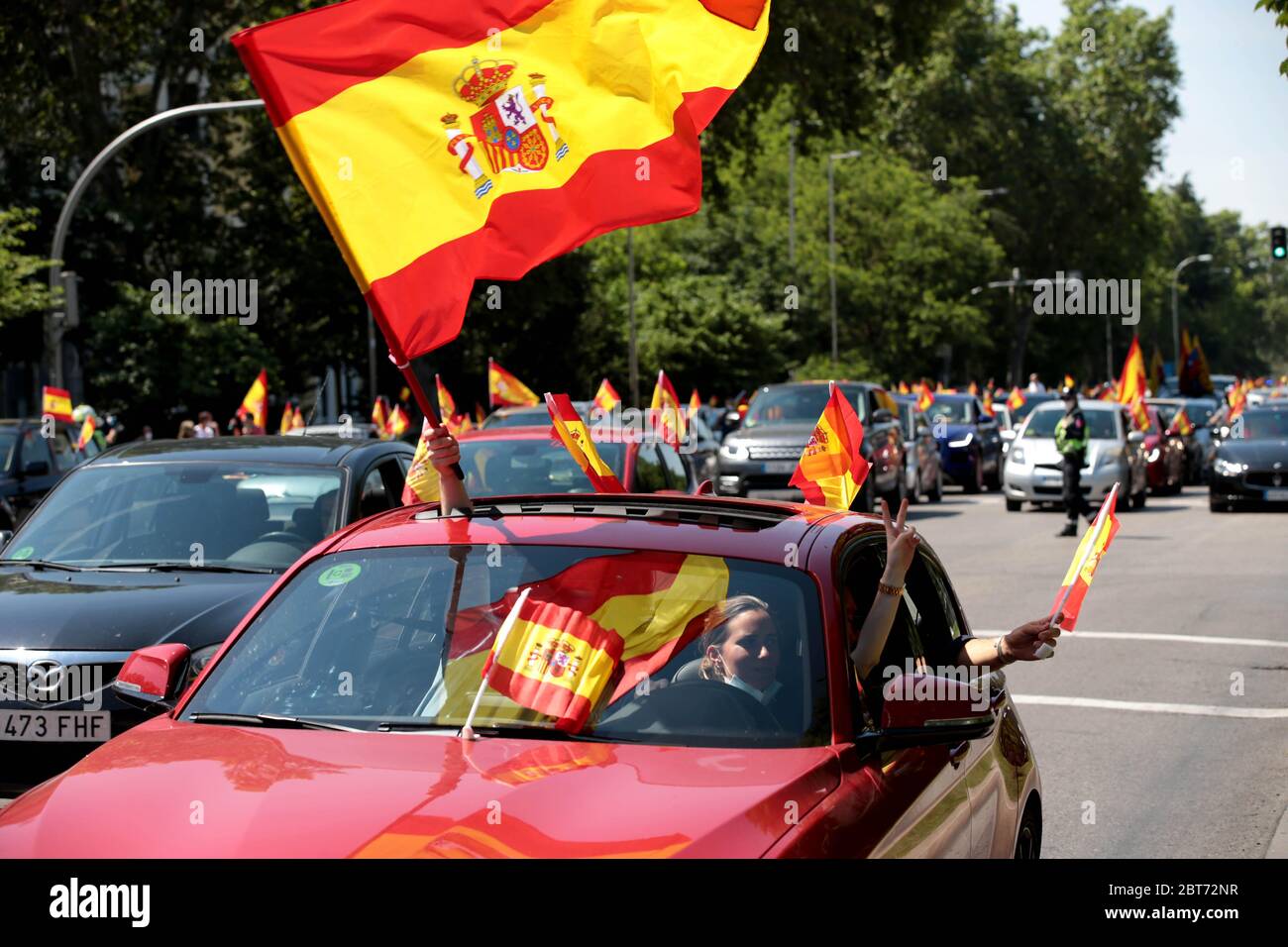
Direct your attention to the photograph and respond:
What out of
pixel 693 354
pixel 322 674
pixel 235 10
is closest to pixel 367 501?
pixel 322 674

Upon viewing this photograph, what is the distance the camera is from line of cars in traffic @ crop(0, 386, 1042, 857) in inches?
137

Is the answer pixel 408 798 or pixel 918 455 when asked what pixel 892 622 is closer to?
pixel 408 798

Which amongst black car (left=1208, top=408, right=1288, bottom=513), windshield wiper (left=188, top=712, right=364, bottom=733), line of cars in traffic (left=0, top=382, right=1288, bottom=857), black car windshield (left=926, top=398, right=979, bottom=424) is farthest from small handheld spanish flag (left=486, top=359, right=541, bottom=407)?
windshield wiper (left=188, top=712, right=364, bottom=733)

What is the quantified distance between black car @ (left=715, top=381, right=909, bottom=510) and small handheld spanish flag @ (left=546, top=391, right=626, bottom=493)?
62.3 ft

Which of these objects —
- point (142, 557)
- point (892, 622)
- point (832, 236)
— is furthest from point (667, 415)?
point (832, 236)

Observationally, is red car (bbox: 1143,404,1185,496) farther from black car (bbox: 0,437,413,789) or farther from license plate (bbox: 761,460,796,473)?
black car (bbox: 0,437,413,789)

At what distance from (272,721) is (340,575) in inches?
22.4

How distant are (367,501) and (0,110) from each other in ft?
113

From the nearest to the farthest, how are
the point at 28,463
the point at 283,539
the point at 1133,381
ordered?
the point at 283,539, the point at 28,463, the point at 1133,381

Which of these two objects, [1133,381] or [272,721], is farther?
[1133,381]

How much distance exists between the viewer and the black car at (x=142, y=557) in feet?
22.3

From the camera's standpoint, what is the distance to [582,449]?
698 cm

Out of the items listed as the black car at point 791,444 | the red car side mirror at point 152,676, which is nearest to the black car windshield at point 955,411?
the black car at point 791,444

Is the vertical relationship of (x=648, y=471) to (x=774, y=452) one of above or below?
above
